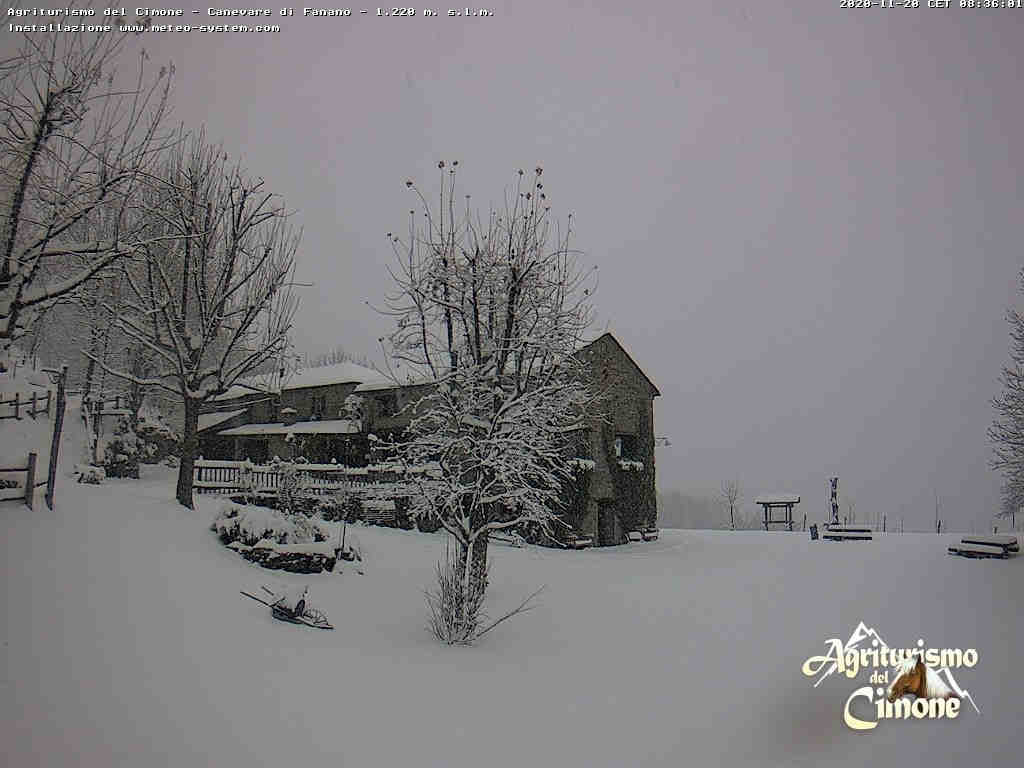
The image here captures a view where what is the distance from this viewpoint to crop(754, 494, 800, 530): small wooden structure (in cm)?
571

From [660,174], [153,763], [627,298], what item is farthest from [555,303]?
[153,763]

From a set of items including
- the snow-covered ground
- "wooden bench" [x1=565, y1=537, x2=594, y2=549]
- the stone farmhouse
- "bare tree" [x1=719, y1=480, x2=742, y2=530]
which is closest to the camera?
the snow-covered ground

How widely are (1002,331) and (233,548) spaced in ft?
20.4

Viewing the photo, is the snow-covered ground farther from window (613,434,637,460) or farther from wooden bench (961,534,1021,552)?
window (613,434,637,460)

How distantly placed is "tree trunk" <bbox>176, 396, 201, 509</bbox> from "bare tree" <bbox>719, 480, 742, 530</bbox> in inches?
175

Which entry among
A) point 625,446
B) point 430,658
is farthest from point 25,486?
point 625,446

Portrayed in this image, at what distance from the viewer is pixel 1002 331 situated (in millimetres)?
5438

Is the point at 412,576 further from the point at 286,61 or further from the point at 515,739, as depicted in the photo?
the point at 286,61

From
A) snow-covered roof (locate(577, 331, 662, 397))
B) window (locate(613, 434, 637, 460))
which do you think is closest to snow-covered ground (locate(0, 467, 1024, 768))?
snow-covered roof (locate(577, 331, 662, 397))

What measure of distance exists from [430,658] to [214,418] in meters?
2.73

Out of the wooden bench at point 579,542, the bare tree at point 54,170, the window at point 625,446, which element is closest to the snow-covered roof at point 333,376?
the bare tree at point 54,170

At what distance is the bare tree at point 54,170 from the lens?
4.38m

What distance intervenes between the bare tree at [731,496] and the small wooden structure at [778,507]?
0.20 m

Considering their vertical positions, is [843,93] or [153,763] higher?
[843,93]
